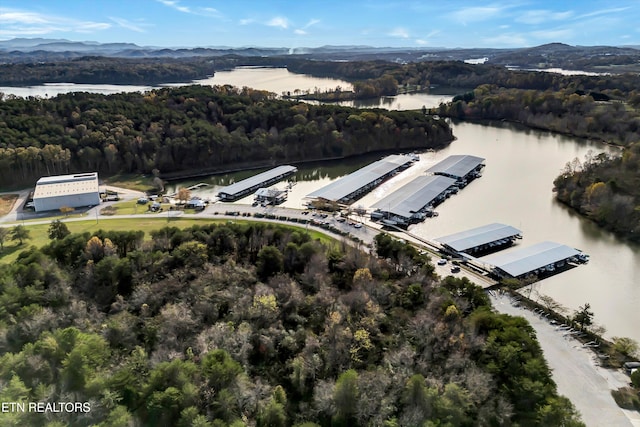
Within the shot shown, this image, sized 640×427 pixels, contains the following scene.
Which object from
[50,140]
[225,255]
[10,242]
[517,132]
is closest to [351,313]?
[225,255]

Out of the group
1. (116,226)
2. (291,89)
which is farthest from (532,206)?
(291,89)

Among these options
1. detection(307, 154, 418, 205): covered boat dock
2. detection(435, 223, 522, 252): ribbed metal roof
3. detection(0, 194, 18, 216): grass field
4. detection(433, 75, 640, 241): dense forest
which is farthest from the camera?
detection(307, 154, 418, 205): covered boat dock

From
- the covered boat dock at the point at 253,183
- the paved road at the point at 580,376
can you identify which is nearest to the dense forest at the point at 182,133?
the covered boat dock at the point at 253,183

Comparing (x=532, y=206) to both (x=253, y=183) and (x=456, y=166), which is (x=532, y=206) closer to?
(x=456, y=166)

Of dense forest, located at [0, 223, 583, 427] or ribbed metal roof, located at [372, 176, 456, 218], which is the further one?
ribbed metal roof, located at [372, 176, 456, 218]

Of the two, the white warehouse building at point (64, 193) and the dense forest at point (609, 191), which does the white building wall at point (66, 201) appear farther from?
the dense forest at point (609, 191)

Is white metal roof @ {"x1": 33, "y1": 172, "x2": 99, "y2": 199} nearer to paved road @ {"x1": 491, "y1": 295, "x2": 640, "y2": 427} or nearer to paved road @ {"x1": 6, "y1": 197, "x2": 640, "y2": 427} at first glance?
paved road @ {"x1": 6, "y1": 197, "x2": 640, "y2": 427}

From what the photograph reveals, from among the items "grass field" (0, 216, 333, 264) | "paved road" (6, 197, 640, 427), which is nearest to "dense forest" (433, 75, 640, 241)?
"paved road" (6, 197, 640, 427)
